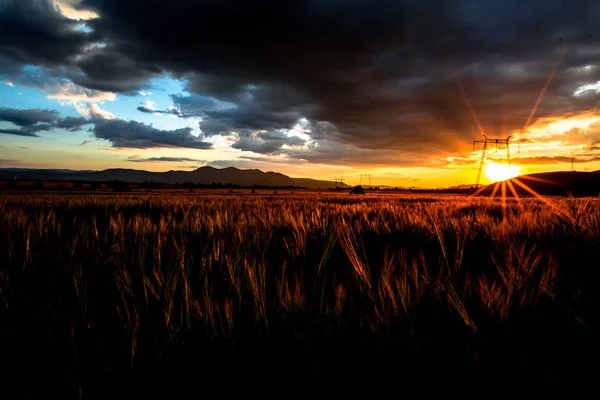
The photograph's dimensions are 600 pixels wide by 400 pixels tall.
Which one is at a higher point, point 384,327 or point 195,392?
point 384,327

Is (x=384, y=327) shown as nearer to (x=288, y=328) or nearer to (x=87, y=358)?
(x=288, y=328)

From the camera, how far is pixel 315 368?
1169 mm

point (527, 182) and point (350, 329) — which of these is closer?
point (350, 329)

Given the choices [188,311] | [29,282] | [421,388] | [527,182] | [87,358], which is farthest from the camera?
[527,182]

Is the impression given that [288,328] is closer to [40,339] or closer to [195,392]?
[195,392]

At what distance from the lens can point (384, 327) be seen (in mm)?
1354

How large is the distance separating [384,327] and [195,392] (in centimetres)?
71

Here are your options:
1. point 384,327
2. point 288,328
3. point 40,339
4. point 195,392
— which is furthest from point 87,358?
point 384,327

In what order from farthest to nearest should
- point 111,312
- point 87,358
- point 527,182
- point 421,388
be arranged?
1. point 527,182
2. point 111,312
3. point 87,358
4. point 421,388

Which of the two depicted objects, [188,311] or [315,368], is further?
[188,311]

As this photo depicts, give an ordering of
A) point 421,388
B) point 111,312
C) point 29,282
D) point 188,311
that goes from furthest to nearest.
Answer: point 29,282 → point 111,312 → point 188,311 → point 421,388

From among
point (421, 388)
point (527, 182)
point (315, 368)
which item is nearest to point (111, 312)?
point (315, 368)

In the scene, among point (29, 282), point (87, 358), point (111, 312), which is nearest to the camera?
point (87, 358)

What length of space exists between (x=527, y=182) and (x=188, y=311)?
496 feet
